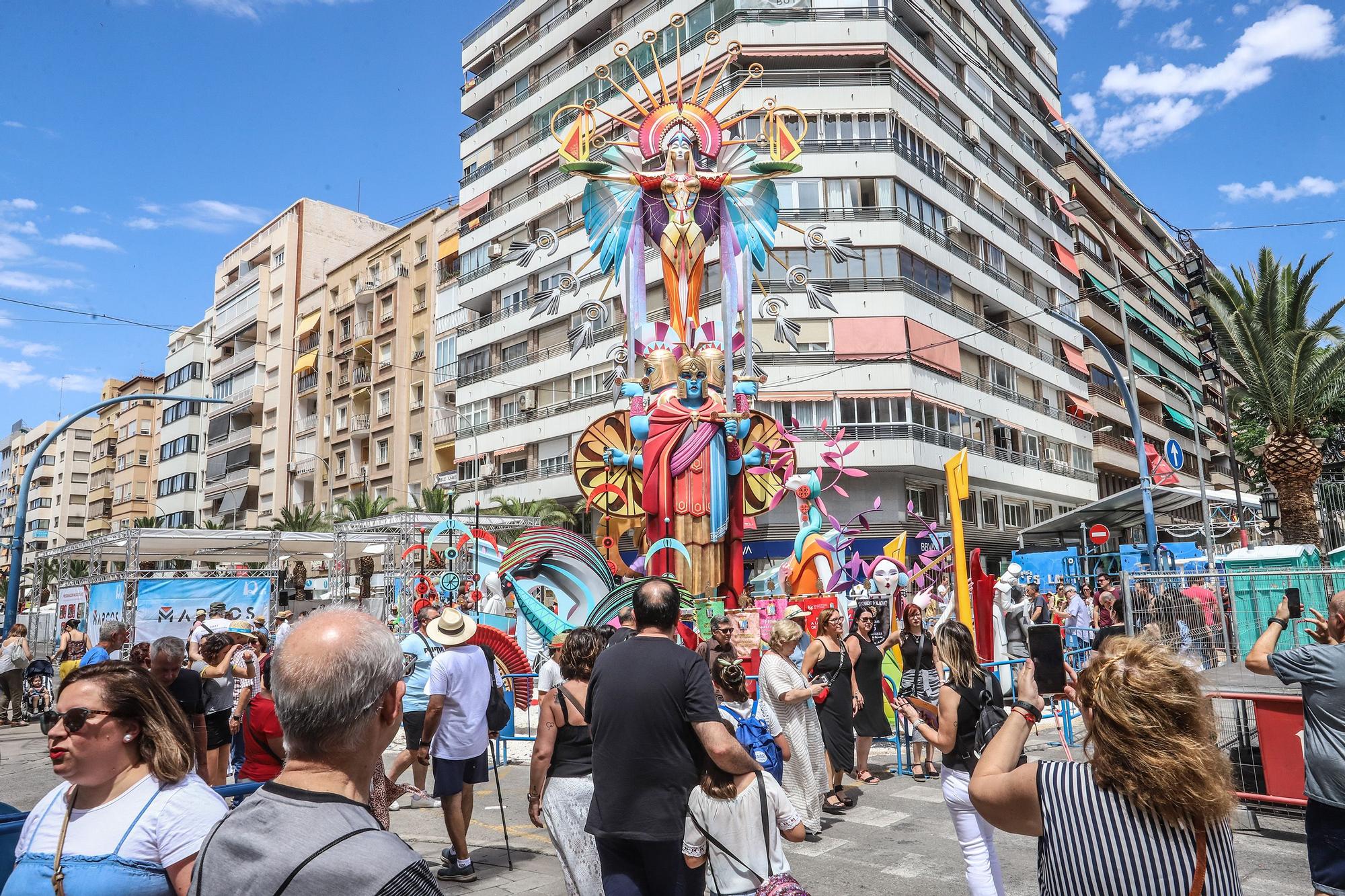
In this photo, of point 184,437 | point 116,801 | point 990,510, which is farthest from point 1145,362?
point 184,437

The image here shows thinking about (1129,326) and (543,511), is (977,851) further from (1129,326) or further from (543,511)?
(1129,326)

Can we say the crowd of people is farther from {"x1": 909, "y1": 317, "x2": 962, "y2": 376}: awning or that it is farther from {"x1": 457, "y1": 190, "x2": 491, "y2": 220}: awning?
{"x1": 457, "y1": 190, "x2": 491, "y2": 220}: awning

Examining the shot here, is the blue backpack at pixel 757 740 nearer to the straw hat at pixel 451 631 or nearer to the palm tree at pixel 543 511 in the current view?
the straw hat at pixel 451 631

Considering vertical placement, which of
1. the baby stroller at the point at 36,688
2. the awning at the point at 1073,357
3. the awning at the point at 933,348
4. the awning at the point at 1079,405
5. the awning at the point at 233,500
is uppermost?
the awning at the point at 1073,357

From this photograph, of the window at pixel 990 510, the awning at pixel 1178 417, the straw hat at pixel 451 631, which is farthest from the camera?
the awning at pixel 1178 417

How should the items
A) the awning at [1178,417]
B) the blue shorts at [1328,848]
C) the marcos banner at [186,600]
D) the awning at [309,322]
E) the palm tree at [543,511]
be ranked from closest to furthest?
the blue shorts at [1328,848] < the marcos banner at [186,600] < the palm tree at [543,511] < the awning at [1178,417] < the awning at [309,322]

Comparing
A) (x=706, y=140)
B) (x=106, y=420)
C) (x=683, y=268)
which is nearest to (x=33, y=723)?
(x=683, y=268)

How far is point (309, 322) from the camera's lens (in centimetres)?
5409

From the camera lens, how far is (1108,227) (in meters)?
51.5

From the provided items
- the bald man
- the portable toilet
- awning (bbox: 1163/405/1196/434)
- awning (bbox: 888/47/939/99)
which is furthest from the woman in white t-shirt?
awning (bbox: 1163/405/1196/434)

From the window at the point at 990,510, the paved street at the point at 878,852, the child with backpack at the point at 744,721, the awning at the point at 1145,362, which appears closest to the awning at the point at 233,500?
the window at the point at 990,510

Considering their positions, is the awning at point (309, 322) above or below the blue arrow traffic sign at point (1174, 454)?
above

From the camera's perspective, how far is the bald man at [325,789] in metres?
1.86

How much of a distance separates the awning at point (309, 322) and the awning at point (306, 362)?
3.79 ft
